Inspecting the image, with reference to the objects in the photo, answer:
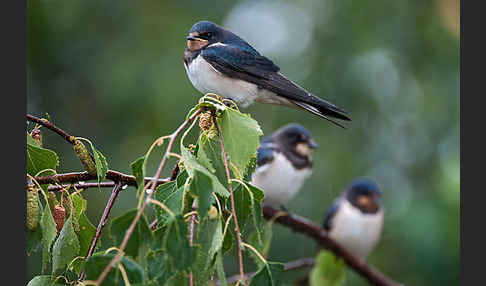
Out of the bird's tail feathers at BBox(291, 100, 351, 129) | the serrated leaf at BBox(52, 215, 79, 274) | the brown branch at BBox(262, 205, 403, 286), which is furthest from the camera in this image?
the brown branch at BBox(262, 205, 403, 286)

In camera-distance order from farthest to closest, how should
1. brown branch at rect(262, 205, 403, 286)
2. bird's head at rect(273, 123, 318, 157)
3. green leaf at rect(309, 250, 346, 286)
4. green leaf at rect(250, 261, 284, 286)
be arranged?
bird's head at rect(273, 123, 318, 157)
green leaf at rect(309, 250, 346, 286)
brown branch at rect(262, 205, 403, 286)
green leaf at rect(250, 261, 284, 286)

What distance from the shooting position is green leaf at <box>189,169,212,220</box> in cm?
75

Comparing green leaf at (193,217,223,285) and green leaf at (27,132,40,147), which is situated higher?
green leaf at (27,132,40,147)

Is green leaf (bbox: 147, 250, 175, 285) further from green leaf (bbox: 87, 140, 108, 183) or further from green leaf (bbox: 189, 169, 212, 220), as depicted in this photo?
green leaf (bbox: 87, 140, 108, 183)

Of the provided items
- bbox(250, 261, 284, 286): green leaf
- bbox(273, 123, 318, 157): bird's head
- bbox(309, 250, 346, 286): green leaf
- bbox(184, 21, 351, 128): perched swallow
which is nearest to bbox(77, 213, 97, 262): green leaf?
bbox(250, 261, 284, 286): green leaf

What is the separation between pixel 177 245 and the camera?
714mm

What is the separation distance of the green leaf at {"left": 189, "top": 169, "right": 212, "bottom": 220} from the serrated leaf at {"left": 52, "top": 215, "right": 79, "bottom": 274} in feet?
1.01

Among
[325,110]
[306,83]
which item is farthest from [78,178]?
[306,83]

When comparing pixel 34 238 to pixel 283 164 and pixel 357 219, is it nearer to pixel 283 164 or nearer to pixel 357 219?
pixel 283 164

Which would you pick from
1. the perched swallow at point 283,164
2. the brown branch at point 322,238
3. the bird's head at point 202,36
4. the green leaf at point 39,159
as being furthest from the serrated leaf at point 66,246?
the perched swallow at point 283,164

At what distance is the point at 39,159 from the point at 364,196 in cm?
251

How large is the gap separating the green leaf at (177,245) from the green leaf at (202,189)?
0.04m

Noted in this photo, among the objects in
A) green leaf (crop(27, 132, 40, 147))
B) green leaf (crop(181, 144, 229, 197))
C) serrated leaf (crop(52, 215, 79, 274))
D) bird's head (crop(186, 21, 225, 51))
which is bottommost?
serrated leaf (crop(52, 215, 79, 274))

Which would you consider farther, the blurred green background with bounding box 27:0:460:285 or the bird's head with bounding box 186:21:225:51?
the blurred green background with bounding box 27:0:460:285
